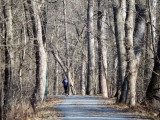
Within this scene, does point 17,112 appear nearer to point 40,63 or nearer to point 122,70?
point 40,63

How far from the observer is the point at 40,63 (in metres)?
23.8

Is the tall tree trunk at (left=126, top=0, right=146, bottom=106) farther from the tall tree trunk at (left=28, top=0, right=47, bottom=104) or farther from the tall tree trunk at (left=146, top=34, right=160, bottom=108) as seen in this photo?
the tall tree trunk at (left=28, top=0, right=47, bottom=104)

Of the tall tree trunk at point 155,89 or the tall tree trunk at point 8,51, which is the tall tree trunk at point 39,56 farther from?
the tall tree trunk at point 155,89

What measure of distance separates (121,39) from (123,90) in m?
3.23

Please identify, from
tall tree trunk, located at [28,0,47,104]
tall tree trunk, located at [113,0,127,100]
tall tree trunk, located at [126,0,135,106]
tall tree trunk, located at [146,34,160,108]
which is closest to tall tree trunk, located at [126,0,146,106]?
tall tree trunk, located at [126,0,135,106]

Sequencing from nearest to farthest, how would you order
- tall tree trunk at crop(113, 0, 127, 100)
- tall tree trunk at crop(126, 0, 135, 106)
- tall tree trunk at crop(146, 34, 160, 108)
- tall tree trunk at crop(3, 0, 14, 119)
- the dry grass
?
the dry grass → tall tree trunk at crop(146, 34, 160, 108) → tall tree trunk at crop(126, 0, 135, 106) → tall tree trunk at crop(3, 0, 14, 119) → tall tree trunk at crop(113, 0, 127, 100)

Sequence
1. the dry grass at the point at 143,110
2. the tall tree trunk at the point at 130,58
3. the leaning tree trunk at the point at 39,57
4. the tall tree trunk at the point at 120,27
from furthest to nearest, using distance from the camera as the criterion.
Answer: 1. the leaning tree trunk at the point at 39,57
2. the tall tree trunk at the point at 120,27
3. the tall tree trunk at the point at 130,58
4. the dry grass at the point at 143,110

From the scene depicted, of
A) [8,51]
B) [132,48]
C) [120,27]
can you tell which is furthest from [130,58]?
[8,51]

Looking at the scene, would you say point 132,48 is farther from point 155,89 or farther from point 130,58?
point 155,89

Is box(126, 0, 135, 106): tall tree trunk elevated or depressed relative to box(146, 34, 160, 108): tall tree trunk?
elevated

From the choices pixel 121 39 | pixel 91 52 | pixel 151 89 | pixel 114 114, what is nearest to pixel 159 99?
pixel 151 89

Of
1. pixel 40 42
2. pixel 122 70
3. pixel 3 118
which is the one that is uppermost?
pixel 40 42

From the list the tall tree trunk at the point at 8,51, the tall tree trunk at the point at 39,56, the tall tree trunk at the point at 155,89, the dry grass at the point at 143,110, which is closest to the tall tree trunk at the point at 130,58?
the dry grass at the point at 143,110

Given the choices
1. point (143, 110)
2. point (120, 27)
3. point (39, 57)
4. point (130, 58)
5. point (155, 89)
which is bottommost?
point (143, 110)
